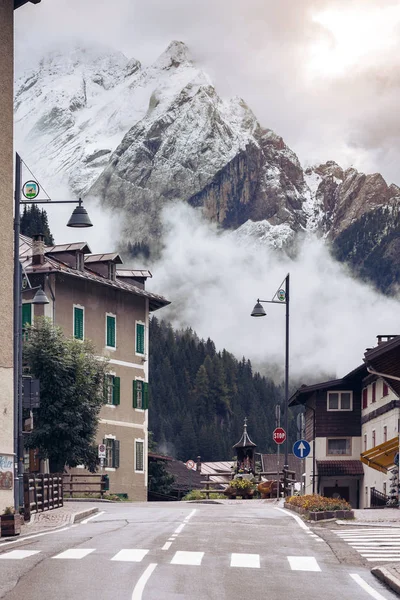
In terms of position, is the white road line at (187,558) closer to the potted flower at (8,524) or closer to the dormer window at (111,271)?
the potted flower at (8,524)

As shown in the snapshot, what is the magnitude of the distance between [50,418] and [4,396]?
26667mm

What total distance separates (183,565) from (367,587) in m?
3.42

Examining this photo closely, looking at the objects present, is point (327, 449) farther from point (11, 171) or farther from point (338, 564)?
point (338, 564)

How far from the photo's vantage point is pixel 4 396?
2788cm

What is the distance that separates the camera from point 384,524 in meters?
31.1

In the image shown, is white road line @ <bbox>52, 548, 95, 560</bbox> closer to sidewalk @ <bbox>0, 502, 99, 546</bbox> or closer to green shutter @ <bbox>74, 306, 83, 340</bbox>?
sidewalk @ <bbox>0, 502, 99, 546</bbox>

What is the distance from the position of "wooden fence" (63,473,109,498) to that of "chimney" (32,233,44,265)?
37.6 feet

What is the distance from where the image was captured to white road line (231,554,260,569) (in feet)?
64.7

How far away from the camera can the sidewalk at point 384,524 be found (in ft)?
56.6

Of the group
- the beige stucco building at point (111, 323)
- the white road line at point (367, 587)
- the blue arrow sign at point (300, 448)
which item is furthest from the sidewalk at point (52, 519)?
the beige stucco building at point (111, 323)

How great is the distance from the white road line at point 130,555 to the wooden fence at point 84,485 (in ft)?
90.9

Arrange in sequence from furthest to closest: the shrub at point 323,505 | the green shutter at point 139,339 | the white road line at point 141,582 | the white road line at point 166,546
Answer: the green shutter at point 139,339 → the shrub at point 323,505 → the white road line at point 166,546 → the white road line at point 141,582

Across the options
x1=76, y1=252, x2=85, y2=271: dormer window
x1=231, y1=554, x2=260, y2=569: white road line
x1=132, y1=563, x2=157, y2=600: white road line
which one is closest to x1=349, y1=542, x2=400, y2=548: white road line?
x1=231, y1=554, x2=260, y2=569: white road line

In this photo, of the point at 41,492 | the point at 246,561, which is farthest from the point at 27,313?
the point at 246,561
